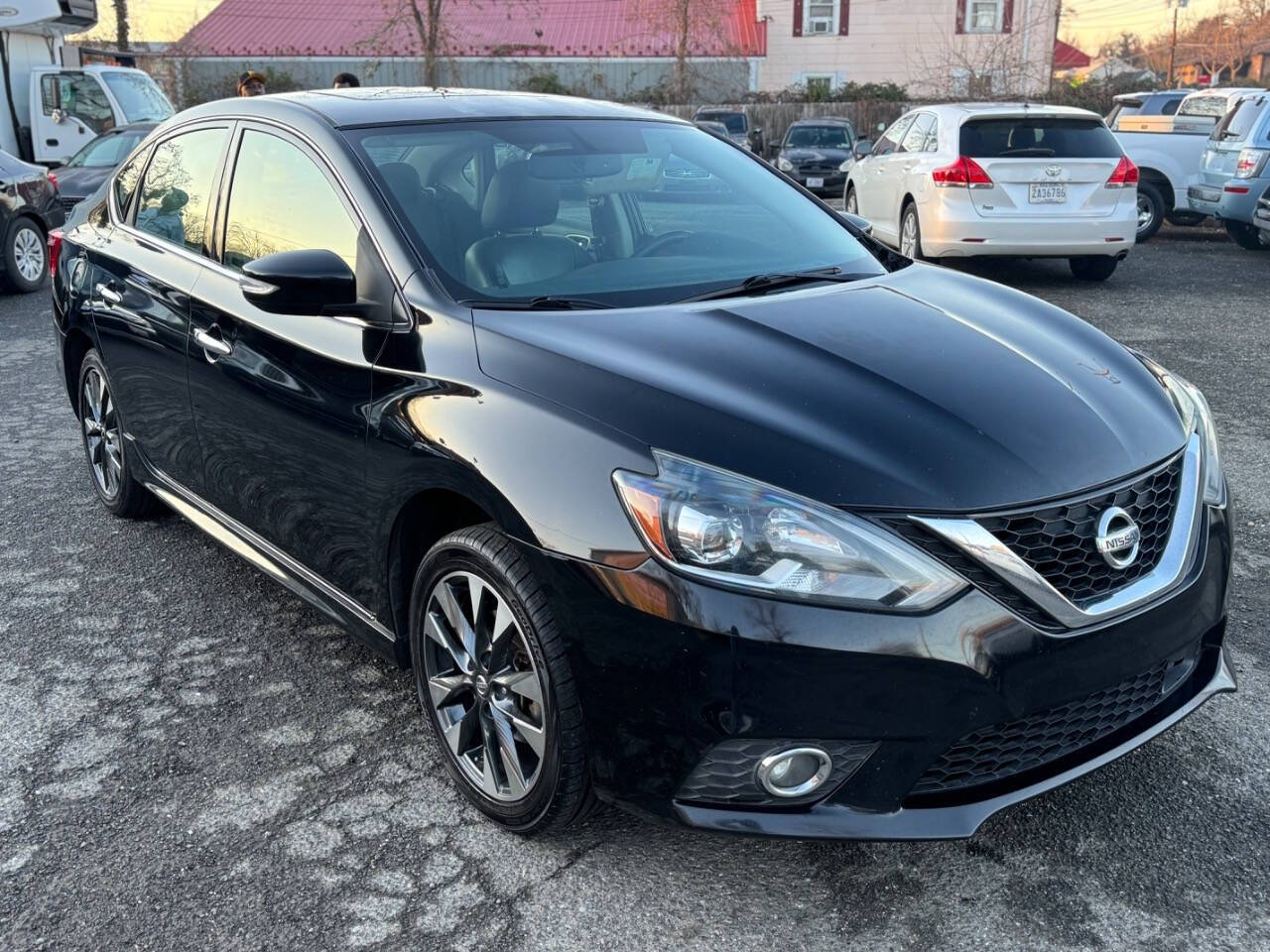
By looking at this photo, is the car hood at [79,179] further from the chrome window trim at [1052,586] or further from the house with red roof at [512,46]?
the house with red roof at [512,46]

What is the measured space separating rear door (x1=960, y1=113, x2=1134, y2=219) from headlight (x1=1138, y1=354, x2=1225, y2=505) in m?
7.66

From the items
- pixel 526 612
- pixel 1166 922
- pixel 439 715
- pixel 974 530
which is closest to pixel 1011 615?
pixel 974 530

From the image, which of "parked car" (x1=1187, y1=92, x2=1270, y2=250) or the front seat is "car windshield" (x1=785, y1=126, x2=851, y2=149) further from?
the front seat

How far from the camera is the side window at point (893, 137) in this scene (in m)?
12.7

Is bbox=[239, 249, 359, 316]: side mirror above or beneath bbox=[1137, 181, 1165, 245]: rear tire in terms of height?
above

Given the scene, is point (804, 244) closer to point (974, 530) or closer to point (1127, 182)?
point (974, 530)

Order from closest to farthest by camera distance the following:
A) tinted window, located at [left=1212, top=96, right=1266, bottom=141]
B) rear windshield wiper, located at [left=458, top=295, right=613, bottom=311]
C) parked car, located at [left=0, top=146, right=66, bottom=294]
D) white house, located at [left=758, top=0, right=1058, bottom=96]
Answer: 1. rear windshield wiper, located at [left=458, top=295, right=613, bottom=311]
2. parked car, located at [left=0, top=146, right=66, bottom=294]
3. tinted window, located at [left=1212, top=96, right=1266, bottom=141]
4. white house, located at [left=758, top=0, right=1058, bottom=96]

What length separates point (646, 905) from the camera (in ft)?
8.62

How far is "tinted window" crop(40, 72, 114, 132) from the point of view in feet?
55.3

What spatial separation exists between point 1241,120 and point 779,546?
515 inches

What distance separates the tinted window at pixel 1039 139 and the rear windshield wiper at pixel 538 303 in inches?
329

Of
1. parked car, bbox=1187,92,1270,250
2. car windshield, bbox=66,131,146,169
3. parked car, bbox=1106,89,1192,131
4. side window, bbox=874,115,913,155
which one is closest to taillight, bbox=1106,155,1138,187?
side window, bbox=874,115,913,155

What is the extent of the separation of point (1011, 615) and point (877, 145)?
467 inches

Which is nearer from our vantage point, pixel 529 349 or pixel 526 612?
pixel 526 612
